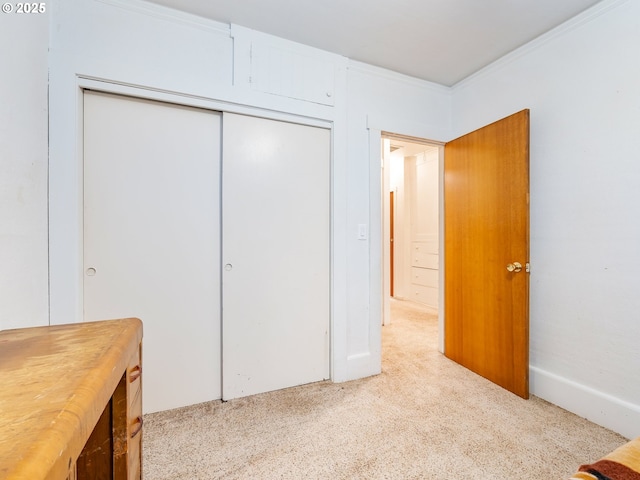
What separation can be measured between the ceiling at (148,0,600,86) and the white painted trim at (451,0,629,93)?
35 millimetres

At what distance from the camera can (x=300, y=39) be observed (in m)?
1.99

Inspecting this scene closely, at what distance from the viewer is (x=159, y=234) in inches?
70.4

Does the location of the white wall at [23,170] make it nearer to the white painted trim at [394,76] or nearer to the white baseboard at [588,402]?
the white painted trim at [394,76]

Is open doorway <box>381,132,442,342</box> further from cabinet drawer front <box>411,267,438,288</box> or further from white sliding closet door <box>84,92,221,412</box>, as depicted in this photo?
white sliding closet door <box>84,92,221,412</box>

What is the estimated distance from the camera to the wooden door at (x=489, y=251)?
76.5 inches

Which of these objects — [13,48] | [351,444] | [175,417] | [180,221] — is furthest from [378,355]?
[13,48]

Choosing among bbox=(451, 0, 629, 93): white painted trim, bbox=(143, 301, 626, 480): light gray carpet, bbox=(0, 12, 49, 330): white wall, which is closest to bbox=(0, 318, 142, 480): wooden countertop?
bbox=(0, 12, 49, 330): white wall

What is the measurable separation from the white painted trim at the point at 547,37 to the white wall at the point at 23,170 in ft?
9.11

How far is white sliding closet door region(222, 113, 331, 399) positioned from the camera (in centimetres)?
193

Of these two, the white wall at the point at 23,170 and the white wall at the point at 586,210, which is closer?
the white wall at the point at 23,170

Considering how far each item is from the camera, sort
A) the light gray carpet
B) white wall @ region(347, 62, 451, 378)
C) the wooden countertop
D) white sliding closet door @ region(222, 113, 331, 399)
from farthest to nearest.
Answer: white wall @ region(347, 62, 451, 378), white sliding closet door @ region(222, 113, 331, 399), the light gray carpet, the wooden countertop

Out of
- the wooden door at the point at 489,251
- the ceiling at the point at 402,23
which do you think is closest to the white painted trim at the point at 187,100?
the ceiling at the point at 402,23

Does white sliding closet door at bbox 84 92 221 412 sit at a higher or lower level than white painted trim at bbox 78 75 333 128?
lower

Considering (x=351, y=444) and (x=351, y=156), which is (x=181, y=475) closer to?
(x=351, y=444)
